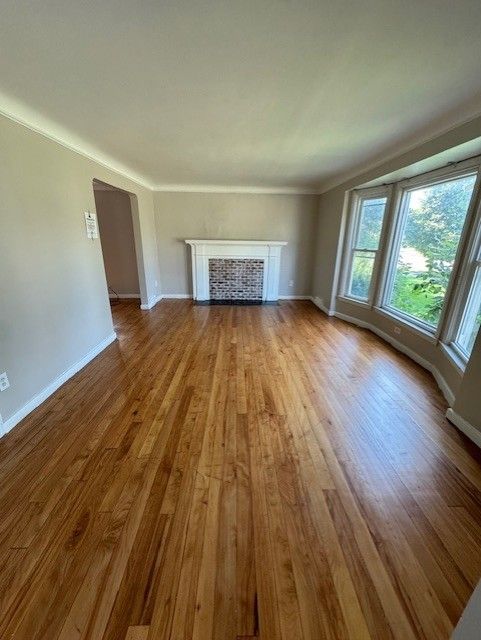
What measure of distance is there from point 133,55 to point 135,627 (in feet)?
8.58

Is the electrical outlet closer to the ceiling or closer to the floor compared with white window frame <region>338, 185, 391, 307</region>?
closer to the floor

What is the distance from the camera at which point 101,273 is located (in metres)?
3.13

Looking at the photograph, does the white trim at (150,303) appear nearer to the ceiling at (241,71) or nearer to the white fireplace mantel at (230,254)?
the white fireplace mantel at (230,254)

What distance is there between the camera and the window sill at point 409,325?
274cm

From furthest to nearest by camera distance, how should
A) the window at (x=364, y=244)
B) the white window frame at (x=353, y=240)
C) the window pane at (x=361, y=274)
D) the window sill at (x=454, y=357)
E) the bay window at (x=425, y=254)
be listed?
1. the window pane at (x=361, y=274)
2. the window at (x=364, y=244)
3. the white window frame at (x=353, y=240)
4. the bay window at (x=425, y=254)
5. the window sill at (x=454, y=357)

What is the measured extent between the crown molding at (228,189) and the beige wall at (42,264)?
205cm

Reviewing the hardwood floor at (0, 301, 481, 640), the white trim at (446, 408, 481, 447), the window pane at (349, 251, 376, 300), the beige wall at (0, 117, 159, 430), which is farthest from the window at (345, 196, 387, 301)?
the beige wall at (0, 117, 159, 430)

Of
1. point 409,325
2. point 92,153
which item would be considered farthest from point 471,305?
point 92,153

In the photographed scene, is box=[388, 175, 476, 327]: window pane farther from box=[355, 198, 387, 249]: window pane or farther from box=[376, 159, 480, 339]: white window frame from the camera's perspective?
box=[355, 198, 387, 249]: window pane

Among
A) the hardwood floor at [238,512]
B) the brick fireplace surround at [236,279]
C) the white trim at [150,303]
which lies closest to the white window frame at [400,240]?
the hardwood floor at [238,512]

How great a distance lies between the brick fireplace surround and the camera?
5281mm

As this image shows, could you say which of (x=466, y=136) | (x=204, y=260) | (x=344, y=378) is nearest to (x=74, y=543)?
(x=344, y=378)

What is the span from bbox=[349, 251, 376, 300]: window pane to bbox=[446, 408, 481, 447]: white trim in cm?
233

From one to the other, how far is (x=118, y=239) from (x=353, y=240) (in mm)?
4536
